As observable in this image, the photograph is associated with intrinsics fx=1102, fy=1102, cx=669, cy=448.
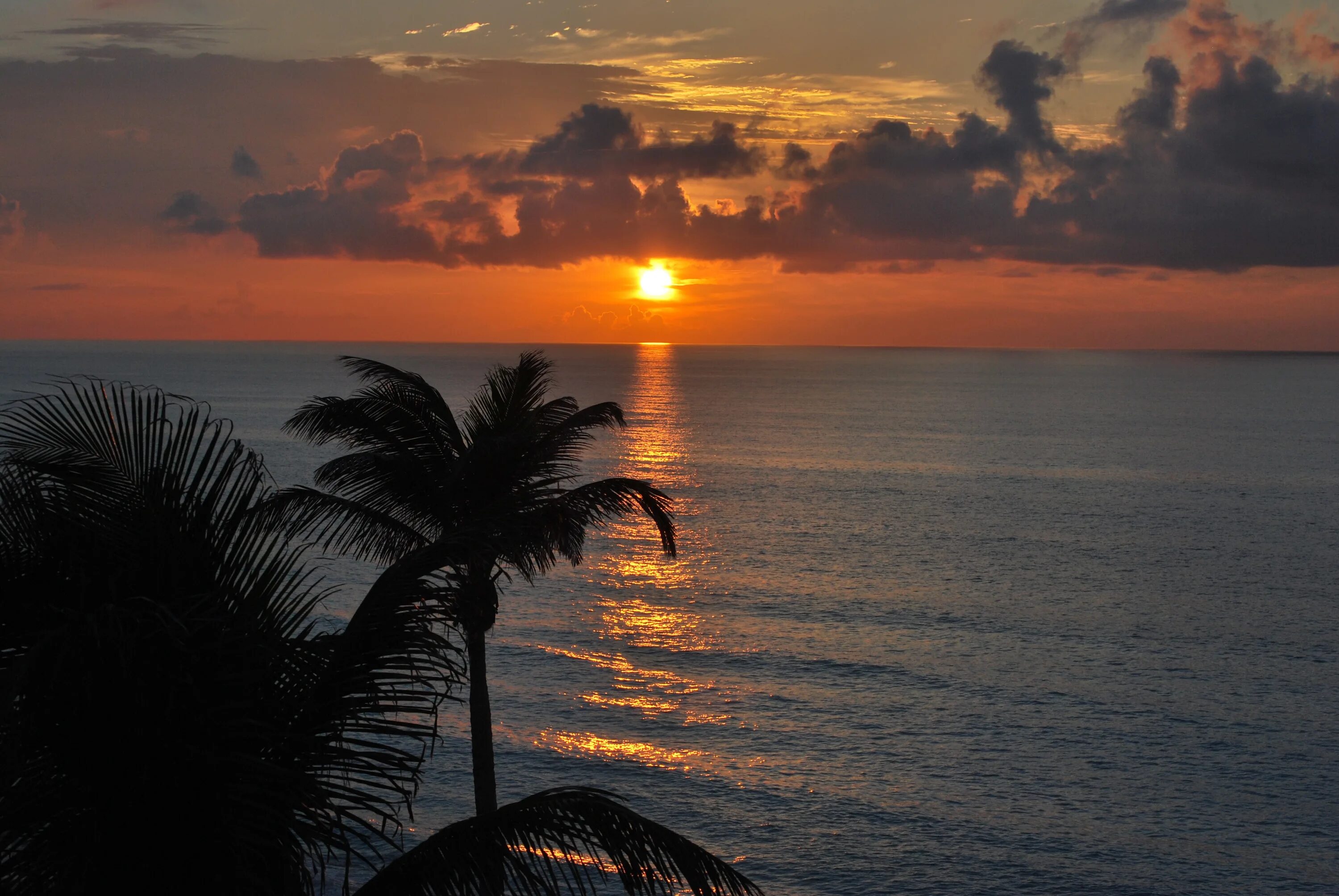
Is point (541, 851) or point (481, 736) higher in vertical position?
point (541, 851)

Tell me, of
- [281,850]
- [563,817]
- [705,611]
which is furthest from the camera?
[705,611]

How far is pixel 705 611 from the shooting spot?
50.0 metres

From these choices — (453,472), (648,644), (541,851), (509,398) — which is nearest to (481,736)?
(453,472)

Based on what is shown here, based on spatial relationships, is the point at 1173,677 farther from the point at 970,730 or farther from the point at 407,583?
the point at 407,583

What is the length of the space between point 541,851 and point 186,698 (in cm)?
231

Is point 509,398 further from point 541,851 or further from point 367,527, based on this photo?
point 541,851

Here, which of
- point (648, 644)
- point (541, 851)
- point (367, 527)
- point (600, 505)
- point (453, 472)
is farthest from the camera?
point (648, 644)

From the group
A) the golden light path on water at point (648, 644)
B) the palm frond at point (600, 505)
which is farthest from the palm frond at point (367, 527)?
the golden light path on water at point (648, 644)

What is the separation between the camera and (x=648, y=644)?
44906 millimetres

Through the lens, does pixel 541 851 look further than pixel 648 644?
No

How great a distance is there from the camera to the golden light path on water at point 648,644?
33219 mm

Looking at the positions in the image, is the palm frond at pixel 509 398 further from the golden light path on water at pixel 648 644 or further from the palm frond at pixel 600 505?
the golden light path on water at pixel 648 644

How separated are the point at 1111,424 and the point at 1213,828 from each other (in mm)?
137676

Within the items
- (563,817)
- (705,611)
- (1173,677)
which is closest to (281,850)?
(563,817)
